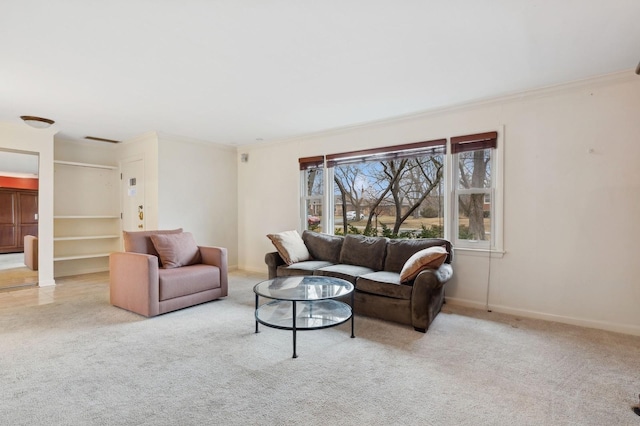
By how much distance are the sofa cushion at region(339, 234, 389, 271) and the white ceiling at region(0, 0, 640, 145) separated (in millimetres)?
1633

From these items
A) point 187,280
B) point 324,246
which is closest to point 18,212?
point 187,280

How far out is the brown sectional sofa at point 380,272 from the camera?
3049 millimetres

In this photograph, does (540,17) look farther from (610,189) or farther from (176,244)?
(176,244)

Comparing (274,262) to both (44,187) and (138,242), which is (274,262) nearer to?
(138,242)

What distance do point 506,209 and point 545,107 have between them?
1101 millimetres

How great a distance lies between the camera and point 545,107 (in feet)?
11.2

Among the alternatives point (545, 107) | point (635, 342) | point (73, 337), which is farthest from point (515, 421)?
point (73, 337)

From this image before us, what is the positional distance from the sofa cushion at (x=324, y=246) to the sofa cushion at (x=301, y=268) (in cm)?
13

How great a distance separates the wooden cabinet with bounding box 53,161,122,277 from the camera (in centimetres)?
568

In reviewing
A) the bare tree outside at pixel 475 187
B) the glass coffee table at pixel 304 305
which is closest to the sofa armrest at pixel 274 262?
the glass coffee table at pixel 304 305

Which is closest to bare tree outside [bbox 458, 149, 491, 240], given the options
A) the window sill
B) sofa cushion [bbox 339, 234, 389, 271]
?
the window sill

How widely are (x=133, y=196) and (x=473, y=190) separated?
543cm

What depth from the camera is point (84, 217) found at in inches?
224

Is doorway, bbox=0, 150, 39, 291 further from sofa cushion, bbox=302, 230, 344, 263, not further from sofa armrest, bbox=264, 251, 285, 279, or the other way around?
sofa cushion, bbox=302, 230, 344, 263
